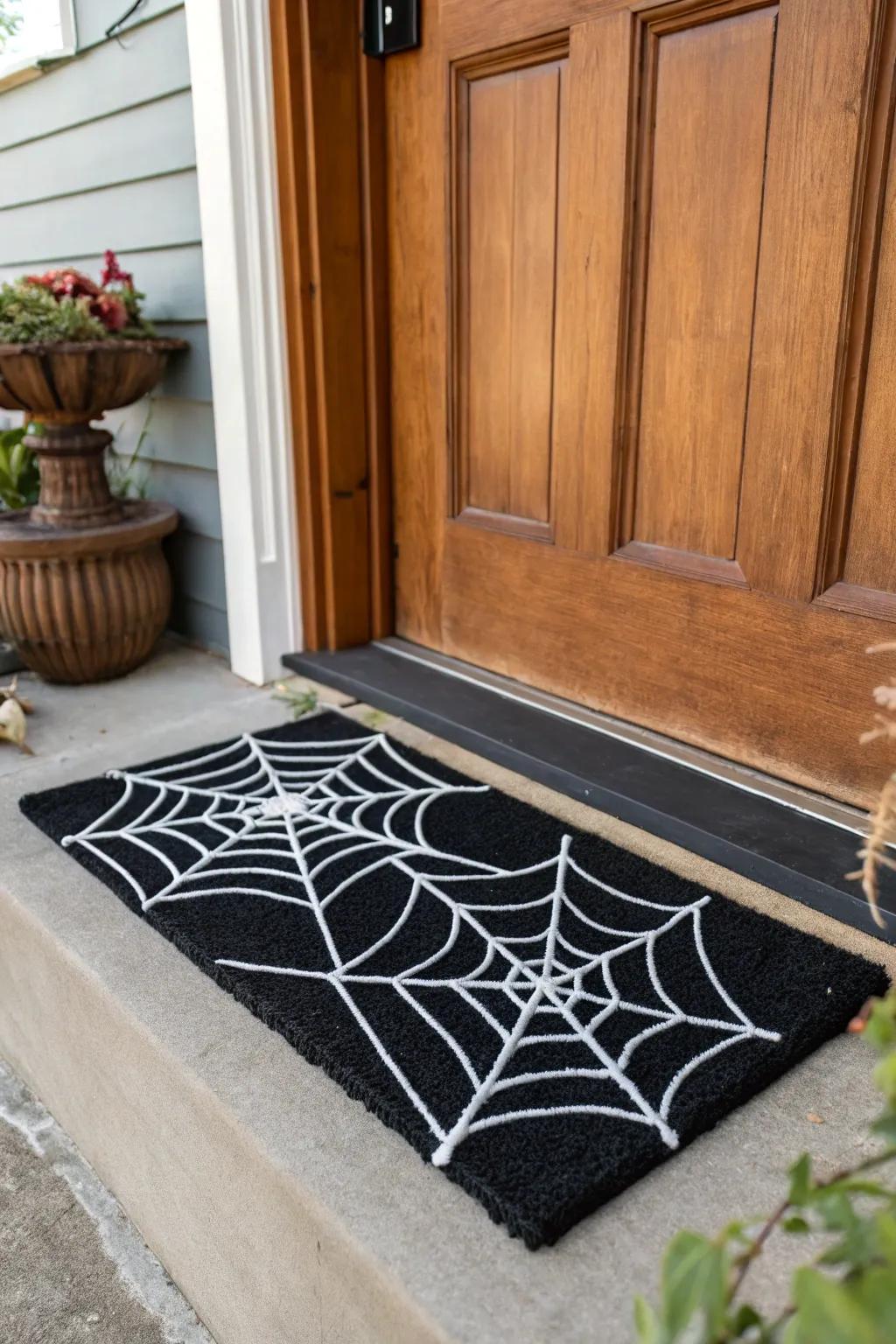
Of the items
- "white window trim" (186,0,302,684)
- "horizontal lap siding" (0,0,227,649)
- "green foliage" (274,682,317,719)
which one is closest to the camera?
"white window trim" (186,0,302,684)

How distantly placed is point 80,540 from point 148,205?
79cm

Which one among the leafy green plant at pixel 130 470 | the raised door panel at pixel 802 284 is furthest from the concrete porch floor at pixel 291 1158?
the leafy green plant at pixel 130 470

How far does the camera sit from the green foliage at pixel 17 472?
2650 mm

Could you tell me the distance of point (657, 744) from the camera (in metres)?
1.81

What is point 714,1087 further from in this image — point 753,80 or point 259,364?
point 259,364

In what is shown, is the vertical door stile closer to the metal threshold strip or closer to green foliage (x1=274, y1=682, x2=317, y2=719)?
the metal threshold strip

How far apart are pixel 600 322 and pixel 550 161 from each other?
11.5 inches

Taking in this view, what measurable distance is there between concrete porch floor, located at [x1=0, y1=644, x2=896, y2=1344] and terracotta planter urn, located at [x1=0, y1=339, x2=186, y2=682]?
0.73 m

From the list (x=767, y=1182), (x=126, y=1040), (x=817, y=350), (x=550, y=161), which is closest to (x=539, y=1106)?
(x=767, y=1182)

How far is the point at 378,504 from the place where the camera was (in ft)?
7.59

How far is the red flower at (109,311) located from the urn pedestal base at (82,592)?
38 cm

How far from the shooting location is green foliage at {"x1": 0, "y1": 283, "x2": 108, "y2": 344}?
82.1 inches

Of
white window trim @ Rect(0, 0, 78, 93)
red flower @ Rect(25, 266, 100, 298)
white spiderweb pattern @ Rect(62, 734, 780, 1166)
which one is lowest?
white spiderweb pattern @ Rect(62, 734, 780, 1166)

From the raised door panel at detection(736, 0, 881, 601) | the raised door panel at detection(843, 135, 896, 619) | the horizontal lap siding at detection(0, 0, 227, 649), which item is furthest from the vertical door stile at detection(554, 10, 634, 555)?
the horizontal lap siding at detection(0, 0, 227, 649)
